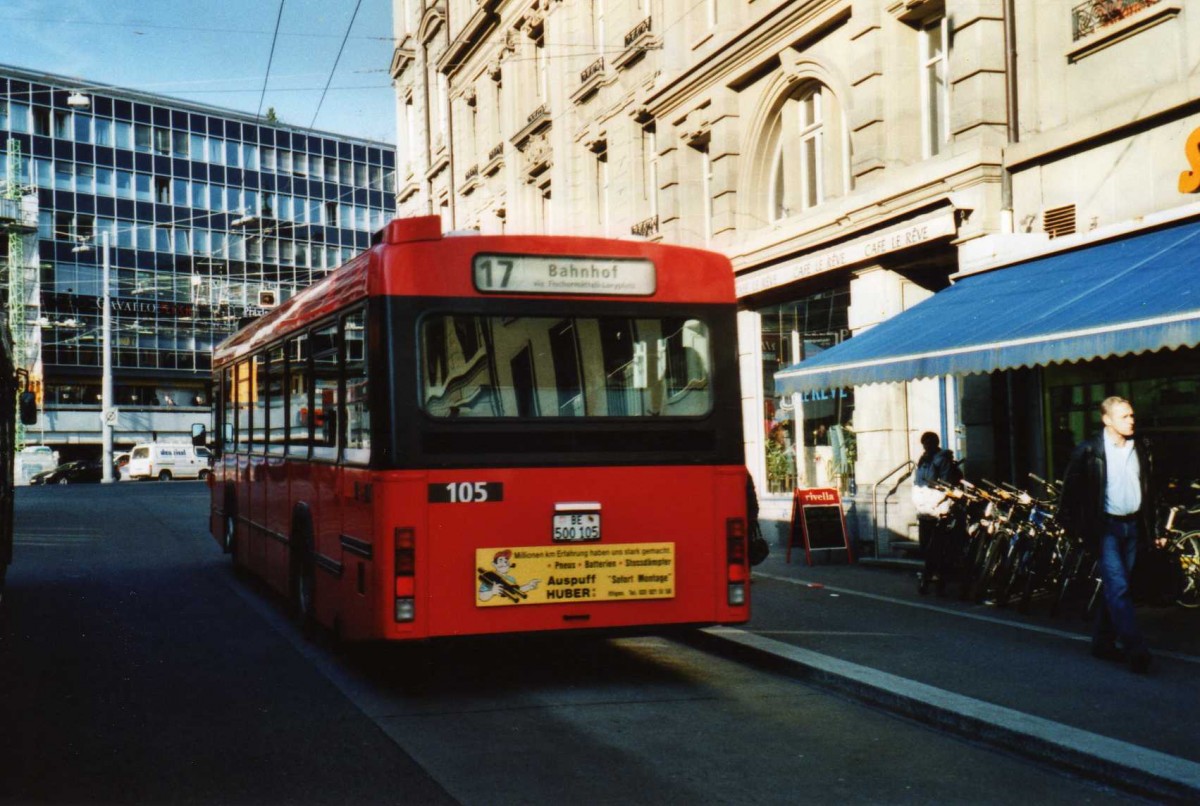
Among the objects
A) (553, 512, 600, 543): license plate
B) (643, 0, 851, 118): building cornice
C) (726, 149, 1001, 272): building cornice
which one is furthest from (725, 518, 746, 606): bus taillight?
(643, 0, 851, 118): building cornice

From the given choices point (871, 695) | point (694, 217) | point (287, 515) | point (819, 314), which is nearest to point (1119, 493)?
point (871, 695)

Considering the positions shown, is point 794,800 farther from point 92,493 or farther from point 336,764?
point 92,493

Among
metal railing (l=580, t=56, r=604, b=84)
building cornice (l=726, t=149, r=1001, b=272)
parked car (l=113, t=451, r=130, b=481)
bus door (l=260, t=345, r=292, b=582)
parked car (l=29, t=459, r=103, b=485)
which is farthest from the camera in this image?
parked car (l=113, t=451, r=130, b=481)

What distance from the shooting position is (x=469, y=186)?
33281mm

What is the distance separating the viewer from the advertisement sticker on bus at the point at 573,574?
7555mm

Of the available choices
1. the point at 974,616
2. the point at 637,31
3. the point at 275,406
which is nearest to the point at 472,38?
the point at 637,31

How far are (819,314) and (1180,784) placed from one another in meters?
12.3

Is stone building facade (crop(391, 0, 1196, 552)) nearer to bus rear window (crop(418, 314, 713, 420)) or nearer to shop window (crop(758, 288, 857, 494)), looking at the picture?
shop window (crop(758, 288, 857, 494))

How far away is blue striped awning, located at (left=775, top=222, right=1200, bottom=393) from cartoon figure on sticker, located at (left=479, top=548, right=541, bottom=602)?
430 centimetres

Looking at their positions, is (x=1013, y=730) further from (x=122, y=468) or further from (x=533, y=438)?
(x=122, y=468)

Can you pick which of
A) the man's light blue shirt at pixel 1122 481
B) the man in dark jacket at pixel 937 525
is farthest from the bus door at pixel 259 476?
the man's light blue shirt at pixel 1122 481

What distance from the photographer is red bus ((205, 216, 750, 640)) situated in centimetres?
744

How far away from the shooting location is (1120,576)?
25.9 feet

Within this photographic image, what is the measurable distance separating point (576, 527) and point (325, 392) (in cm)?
230
